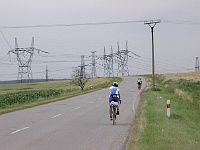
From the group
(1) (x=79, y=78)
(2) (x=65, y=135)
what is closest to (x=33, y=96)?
(1) (x=79, y=78)

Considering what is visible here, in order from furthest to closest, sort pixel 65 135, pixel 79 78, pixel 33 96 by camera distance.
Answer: pixel 79 78
pixel 33 96
pixel 65 135

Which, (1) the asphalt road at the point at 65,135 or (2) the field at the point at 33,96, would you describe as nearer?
(1) the asphalt road at the point at 65,135

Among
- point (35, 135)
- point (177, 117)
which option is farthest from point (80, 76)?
point (35, 135)

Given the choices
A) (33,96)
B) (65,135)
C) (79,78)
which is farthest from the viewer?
(79,78)

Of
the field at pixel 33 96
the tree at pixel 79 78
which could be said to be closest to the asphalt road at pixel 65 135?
the field at pixel 33 96

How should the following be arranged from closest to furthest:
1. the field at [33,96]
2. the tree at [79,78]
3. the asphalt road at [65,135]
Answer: the asphalt road at [65,135] → the field at [33,96] → the tree at [79,78]

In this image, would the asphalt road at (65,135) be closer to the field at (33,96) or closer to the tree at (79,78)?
the field at (33,96)

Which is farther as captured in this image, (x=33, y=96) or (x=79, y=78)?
(x=79, y=78)

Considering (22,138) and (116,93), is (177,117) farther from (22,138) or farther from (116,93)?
(22,138)

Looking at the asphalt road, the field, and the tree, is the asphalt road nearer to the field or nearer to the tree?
the field

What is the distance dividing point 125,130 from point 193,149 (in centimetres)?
504

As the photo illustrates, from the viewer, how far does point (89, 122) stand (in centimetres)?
1820

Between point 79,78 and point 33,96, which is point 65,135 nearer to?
point 33,96

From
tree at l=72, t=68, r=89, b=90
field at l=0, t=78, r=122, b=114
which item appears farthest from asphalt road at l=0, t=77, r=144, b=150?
tree at l=72, t=68, r=89, b=90
